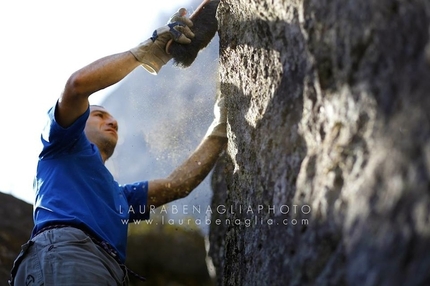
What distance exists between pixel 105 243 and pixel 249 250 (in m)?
0.87

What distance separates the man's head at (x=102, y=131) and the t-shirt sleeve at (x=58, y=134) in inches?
22.9

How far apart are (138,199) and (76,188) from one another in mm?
747

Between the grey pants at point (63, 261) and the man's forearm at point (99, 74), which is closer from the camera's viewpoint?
the grey pants at point (63, 261)

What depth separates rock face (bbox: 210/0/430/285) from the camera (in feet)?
5.48

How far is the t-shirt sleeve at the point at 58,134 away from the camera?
3.36m

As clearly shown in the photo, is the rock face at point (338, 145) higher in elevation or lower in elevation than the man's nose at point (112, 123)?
lower

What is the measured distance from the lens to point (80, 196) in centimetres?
336

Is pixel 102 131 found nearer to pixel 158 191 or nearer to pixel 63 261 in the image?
pixel 158 191

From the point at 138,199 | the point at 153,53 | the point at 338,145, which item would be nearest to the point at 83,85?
the point at 153,53

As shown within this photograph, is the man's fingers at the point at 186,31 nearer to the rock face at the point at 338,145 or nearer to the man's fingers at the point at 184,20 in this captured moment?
the man's fingers at the point at 184,20

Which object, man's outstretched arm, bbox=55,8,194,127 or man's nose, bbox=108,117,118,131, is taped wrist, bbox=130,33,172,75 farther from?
man's nose, bbox=108,117,118,131

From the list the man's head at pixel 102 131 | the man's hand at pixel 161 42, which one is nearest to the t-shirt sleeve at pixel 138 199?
the man's head at pixel 102 131

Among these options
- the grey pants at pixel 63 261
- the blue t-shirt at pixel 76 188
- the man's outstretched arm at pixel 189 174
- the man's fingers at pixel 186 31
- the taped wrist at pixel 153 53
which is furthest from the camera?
the man's outstretched arm at pixel 189 174

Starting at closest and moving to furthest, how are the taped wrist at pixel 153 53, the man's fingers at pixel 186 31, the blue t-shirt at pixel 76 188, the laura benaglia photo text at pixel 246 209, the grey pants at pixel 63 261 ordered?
1. the laura benaglia photo text at pixel 246 209
2. the grey pants at pixel 63 261
3. the blue t-shirt at pixel 76 188
4. the taped wrist at pixel 153 53
5. the man's fingers at pixel 186 31
